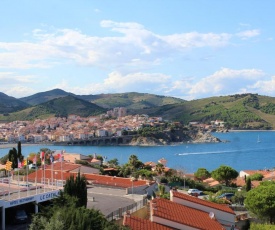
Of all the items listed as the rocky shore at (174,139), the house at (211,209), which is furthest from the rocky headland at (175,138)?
the house at (211,209)

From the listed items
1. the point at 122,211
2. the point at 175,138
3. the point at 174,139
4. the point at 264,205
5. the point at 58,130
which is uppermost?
the point at 58,130

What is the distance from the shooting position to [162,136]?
142000mm

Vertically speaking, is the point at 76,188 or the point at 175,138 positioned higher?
the point at 76,188

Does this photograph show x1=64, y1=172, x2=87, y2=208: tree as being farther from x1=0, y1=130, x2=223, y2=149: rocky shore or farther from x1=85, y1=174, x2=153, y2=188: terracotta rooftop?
x1=0, y1=130, x2=223, y2=149: rocky shore

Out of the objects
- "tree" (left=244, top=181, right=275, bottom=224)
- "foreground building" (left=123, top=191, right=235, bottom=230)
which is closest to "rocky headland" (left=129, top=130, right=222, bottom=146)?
"tree" (left=244, top=181, right=275, bottom=224)

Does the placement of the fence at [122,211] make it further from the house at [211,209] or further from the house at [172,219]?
the house at [211,209]

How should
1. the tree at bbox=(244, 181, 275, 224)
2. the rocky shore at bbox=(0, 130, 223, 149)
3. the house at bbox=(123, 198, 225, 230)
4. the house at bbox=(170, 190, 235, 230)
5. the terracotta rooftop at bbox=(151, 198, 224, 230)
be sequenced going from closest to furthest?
the house at bbox=(123, 198, 225, 230) → the terracotta rooftop at bbox=(151, 198, 224, 230) → the house at bbox=(170, 190, 235, 230) → the tree at bbox=(244, 181, 275, 224) → the rocky shore at bbox=(0, 130, 223, 149)

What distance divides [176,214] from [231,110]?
187634 millimetres

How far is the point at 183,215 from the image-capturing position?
12.0 m

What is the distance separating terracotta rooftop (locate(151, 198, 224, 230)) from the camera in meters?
11.4

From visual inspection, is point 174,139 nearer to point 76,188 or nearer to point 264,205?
point 264,205

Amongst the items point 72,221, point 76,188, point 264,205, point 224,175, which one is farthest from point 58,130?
point 72,221

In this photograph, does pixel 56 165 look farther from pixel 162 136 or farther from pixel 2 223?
pixel 162 136

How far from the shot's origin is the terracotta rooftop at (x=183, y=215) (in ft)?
37.4
